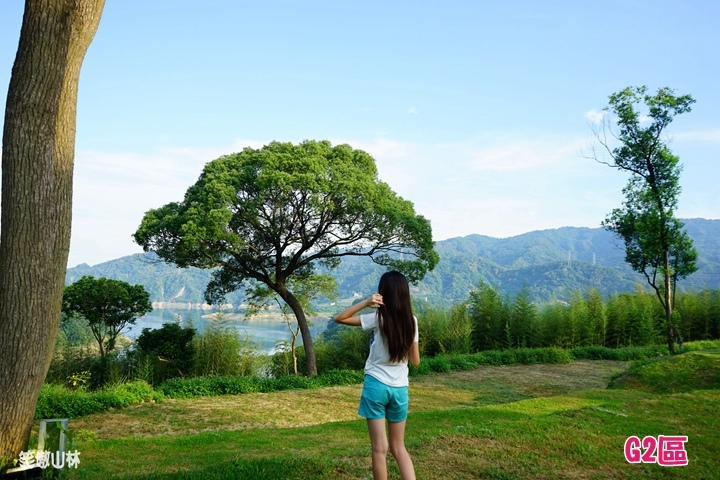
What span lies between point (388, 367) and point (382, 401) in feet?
0.60

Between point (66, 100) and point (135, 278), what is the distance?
169 ft

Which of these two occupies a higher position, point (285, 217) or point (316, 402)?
point (285, 217)

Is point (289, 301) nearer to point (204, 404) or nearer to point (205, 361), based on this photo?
point (205, 361)

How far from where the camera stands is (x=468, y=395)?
9.43m

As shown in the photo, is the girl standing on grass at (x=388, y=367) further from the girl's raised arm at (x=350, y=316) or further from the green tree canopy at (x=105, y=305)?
the green tree canopy at (x=105, y=305)

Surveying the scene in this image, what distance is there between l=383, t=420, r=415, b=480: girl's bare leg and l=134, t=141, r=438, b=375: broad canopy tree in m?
7.22

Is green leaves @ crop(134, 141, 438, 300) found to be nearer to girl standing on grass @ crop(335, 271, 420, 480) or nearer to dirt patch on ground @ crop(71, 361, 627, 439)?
dirt patch on ground @ crop(71, 361, 627, 439)

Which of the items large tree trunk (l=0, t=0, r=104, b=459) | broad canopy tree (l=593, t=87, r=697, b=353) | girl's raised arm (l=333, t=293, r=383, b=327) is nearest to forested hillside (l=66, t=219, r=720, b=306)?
broad canopy tree (l=593, t=87, r=697, b=353)

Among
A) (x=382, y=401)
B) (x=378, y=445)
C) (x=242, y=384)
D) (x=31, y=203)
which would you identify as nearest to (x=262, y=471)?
(x=378, y=445)

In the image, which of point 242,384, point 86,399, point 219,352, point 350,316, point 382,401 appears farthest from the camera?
point 219,352

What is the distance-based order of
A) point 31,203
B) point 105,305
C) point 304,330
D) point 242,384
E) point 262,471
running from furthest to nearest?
point 304,330
point 105,305
point 242,384
point 262,471
point 31,203

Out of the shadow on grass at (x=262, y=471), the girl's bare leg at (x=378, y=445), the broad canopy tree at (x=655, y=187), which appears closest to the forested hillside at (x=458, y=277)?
the broad canopy tree at (x=655, y=187)

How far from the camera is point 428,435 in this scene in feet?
15.6

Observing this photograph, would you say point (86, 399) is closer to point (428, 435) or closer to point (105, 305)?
point (105, 305)
